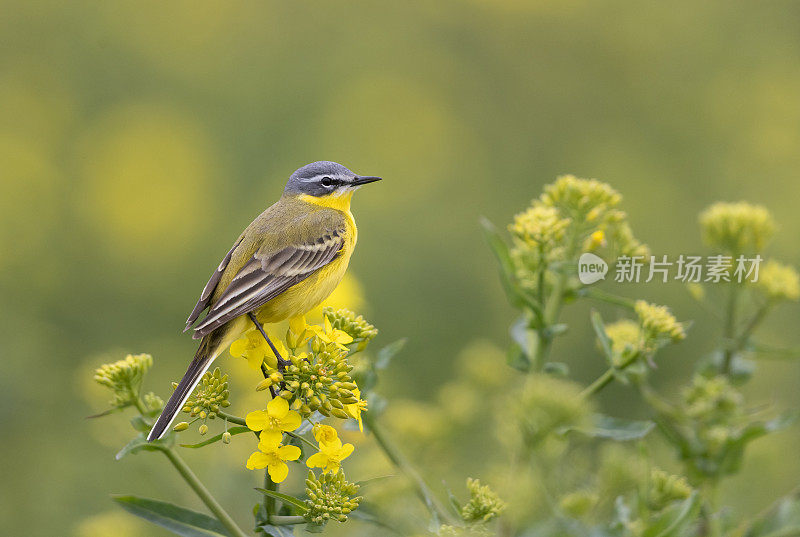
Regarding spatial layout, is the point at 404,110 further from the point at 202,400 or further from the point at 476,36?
the point at 202,400

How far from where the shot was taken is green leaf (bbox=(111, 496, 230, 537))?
7.39ft

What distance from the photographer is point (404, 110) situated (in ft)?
34.3

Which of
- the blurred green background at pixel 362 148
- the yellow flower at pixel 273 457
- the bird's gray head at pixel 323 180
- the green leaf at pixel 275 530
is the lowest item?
the green leaf at pixel 275 530

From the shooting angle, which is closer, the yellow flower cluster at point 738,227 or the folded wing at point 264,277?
the folded wing at point 264,277

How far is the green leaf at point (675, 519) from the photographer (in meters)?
2.30

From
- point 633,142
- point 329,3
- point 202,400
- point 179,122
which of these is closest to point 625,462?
point 202,400

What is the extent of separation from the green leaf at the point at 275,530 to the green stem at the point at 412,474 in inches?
18.6

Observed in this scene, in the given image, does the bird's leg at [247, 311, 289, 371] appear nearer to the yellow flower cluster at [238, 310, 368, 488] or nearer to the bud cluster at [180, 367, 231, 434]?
the yellow flower cluster at [238, 310, 368, 488]

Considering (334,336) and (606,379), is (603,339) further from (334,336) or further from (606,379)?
(334,336)

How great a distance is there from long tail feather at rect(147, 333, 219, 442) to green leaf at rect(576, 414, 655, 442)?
122 centimetres

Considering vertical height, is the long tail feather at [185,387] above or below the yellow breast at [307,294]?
below

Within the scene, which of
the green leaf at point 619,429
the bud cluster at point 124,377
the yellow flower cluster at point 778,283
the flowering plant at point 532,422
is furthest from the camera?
the yellow flower cluster at point 778,283

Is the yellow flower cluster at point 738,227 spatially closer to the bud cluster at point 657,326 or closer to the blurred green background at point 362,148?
the bud cluster at point 657,326

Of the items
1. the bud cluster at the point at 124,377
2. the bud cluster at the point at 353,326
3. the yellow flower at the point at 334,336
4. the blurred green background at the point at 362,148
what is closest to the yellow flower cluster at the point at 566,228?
the bud cluster at the point at 353,326
